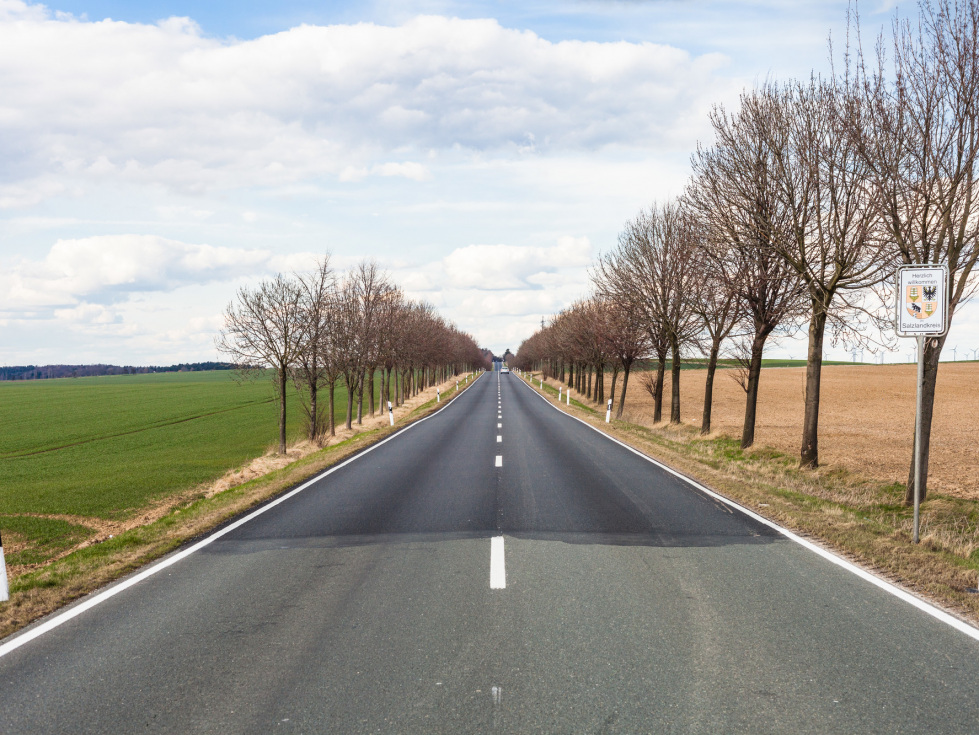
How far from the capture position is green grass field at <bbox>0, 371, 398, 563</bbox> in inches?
769

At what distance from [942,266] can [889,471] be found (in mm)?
11195

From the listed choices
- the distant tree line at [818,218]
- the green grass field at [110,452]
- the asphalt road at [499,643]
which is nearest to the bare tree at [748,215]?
the distant tree line at [818,218]

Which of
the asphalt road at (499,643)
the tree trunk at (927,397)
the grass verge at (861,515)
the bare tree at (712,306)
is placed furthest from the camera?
the bare tree at (712,306)

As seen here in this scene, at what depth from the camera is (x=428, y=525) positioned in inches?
358

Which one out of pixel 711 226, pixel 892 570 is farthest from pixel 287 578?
pixel 711 226

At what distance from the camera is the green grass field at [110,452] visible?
19531mm

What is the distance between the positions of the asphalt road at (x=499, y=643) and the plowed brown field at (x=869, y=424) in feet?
34.0

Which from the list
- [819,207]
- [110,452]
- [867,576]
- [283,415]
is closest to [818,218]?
[819,207]

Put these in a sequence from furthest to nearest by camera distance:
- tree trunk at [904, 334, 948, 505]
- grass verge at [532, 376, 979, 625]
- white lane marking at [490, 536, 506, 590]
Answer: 1. tree trunk at [904, 334, 948, 505]
2. grass verge at [532, 376, 979, 625]
3. white lane marking at [490, 536, 506, 590]

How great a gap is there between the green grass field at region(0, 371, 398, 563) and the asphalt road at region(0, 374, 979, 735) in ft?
33.6

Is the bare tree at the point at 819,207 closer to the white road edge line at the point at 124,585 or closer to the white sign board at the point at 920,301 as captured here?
the white sign board at the point at 920,301

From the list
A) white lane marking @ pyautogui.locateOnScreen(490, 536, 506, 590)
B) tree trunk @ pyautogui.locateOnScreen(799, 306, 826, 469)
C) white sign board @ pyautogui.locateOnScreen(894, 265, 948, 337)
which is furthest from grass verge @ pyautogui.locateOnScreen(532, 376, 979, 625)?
white lane marking @ pyautogui.locateOnScreen(490, 536, 506, 590)

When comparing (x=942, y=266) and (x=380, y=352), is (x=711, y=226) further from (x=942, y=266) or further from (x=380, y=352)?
(x=380, y=352)

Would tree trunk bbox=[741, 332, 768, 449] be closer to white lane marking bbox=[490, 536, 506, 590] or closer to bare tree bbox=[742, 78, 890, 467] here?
bare tree bbox=[742, 78, 890, 467]
